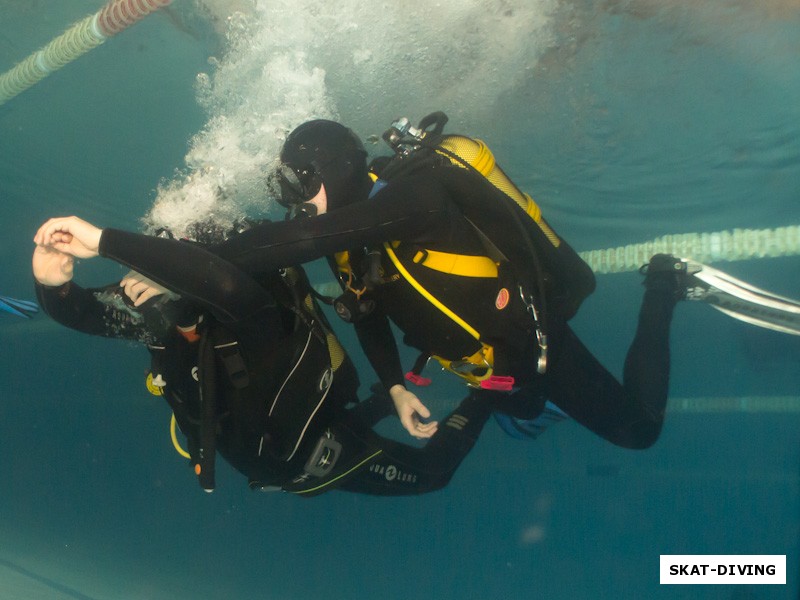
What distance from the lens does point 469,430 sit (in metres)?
4.76

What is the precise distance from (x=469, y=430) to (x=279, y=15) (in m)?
5.21

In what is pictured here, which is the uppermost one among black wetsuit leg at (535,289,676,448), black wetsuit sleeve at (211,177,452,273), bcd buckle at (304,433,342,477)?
black wetsuit sleeve at (211,177,452,273)

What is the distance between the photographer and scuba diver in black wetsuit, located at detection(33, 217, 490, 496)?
199cm

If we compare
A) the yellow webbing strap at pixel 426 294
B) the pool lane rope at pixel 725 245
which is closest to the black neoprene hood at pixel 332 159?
the yellow webbing strap at pixel 426 294

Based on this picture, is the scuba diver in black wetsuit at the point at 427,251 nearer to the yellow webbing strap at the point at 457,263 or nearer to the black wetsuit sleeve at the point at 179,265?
the yellow webbing strap at the point at 457,263

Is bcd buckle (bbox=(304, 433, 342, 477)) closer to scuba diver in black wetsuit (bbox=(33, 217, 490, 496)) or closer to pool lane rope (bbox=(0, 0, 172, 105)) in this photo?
scuba diver in black wetsuit (bbox=(33, 217, 490, 496))

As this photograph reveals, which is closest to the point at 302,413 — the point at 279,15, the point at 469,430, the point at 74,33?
the point at 469,430

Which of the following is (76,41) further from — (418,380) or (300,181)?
(418,380)

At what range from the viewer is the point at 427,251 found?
2.73m

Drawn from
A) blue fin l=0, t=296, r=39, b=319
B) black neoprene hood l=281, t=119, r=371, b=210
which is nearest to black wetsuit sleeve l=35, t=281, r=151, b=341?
blue fin l=0, t=296, r=39, b=319

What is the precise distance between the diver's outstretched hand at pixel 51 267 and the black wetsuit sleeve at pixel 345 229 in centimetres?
81

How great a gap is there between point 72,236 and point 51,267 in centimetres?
46

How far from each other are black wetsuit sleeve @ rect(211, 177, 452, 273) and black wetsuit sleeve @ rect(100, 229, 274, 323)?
13 centimetres

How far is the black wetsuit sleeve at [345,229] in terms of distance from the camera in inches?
82.7
